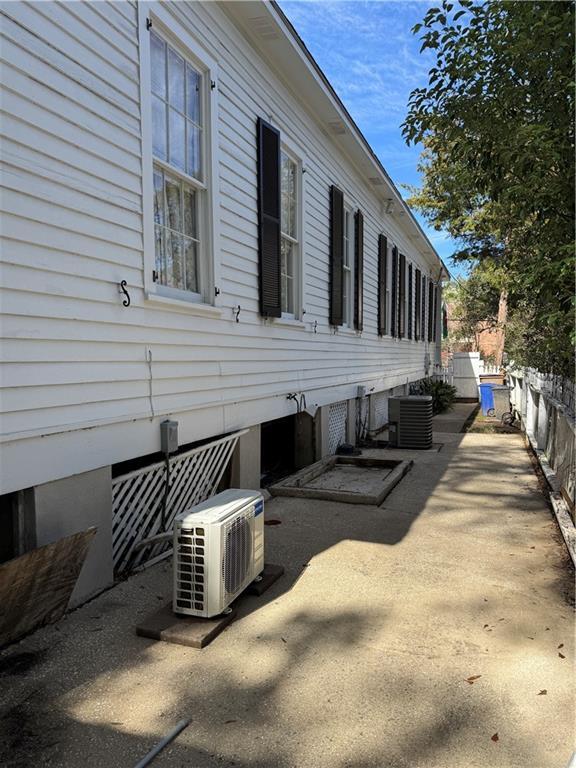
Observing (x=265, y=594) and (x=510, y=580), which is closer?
(x=265, y=594)

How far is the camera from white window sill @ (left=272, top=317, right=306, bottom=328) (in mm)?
6110

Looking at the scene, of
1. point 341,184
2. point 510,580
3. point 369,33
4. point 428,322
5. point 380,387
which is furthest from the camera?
point 428,322

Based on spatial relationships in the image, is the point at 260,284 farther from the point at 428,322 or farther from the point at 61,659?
the point at 428,322

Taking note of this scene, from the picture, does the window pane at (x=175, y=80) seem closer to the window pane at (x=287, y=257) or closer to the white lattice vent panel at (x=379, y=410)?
the window pane at (x=287, y=257)

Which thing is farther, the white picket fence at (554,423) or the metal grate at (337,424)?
the metal grate at (337,424)

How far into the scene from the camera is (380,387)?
11.4 meters

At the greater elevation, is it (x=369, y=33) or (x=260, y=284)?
(x=369, y=33)

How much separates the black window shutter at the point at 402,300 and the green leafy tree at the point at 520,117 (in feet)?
26.4

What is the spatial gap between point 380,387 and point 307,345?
14.9ft

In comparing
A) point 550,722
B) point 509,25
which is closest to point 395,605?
point 550,722

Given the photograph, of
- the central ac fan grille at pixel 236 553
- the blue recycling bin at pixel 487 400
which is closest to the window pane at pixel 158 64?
the central ac fan grille at pixel 236 553

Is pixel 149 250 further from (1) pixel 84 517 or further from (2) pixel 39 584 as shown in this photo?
(2) pixel 39 584

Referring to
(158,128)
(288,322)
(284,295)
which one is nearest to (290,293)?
(284,295)

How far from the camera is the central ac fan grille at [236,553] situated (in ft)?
9.81
